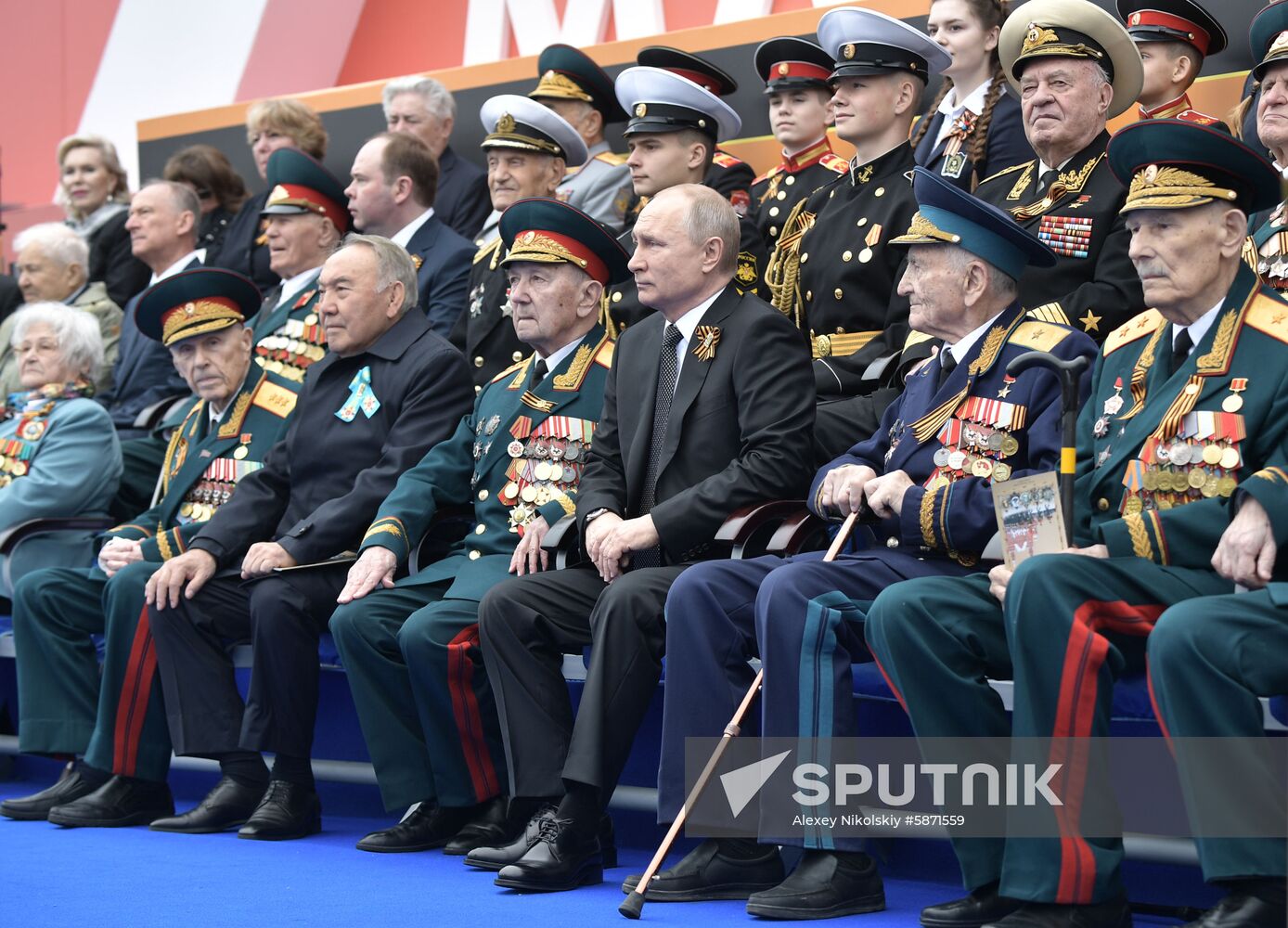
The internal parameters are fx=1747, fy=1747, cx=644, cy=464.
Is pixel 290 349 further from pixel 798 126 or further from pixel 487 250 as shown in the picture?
pixel 798 126

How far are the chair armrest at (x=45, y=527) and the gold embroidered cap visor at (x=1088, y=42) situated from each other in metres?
3.37

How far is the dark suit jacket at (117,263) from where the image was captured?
7.80m

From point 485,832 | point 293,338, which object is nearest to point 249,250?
point 293,338

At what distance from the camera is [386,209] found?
6383 mm

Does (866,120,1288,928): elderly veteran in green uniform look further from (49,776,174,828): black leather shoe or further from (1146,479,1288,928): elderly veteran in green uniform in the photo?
(49,776,174,828): black leather shoe

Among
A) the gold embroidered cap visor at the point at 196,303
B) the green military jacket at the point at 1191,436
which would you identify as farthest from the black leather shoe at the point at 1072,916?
the gold embroidered cap visor at the point at 196,303

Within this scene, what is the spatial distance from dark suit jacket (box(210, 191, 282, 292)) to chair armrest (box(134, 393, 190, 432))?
3.10 feet

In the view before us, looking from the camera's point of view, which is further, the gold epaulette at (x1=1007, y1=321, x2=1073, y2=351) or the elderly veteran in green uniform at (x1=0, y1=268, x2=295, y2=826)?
the elderly veteran in green uniform at (x1=0, y1=268, x2=295, y2=826)

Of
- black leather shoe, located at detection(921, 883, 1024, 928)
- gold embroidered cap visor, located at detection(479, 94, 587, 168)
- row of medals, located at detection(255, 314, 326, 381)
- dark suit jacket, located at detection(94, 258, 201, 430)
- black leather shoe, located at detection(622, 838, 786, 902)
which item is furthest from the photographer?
dark suit jacket, located at detection(94, 258, 201, 430)

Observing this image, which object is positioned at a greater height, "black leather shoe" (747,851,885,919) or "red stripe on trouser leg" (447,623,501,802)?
"red stripe on trouser leg" (447,623,501,802)

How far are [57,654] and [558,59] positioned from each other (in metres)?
2.87

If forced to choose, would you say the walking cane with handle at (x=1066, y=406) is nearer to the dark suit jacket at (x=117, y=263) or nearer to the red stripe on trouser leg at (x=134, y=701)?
the red stripe on trouser leg at (x=134, y=701)

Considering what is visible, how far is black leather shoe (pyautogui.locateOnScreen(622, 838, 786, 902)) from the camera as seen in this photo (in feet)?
12.1

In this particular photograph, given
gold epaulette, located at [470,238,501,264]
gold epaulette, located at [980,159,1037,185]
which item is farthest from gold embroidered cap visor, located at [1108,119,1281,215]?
gold epaulette, located at [470,238,501,264]
